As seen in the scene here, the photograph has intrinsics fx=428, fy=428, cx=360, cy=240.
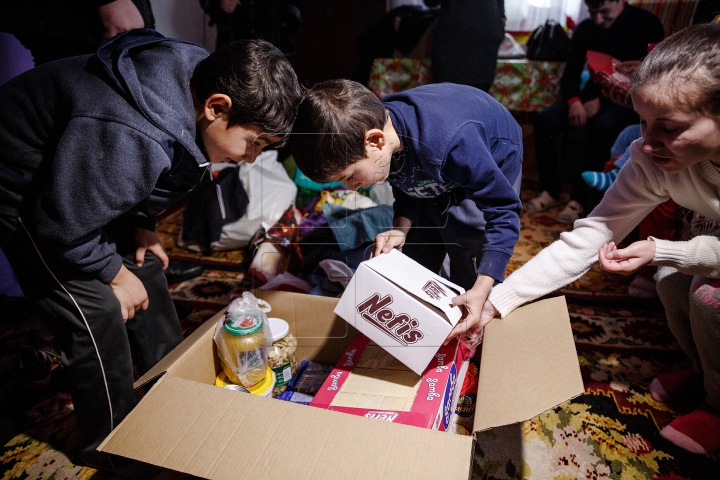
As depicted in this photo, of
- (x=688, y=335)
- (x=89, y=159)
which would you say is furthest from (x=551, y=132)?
(x=89, y=159)

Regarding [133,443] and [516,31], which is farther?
[516,31]

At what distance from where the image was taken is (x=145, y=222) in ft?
3.03

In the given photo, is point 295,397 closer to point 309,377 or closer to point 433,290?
point 309,377

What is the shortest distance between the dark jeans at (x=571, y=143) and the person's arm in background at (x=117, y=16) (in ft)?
5.27

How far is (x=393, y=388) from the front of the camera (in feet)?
2.63

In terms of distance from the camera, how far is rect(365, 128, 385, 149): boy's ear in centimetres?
76

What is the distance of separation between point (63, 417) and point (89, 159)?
73 cm

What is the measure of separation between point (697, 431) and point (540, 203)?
1.11 meters

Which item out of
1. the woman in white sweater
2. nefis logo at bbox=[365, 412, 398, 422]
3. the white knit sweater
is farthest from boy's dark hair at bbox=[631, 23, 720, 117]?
nefis logo at bbox=[365, 412, 398, 422]

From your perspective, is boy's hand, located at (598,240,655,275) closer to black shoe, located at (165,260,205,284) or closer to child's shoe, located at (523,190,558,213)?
child's shoe, located at (523,190,558,213)

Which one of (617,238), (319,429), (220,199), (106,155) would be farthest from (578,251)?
(220,199)

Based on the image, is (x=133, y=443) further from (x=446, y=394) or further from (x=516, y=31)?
(x=516, y=31)

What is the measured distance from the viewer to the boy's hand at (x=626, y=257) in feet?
2.34

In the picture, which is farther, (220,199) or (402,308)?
(220,199)
